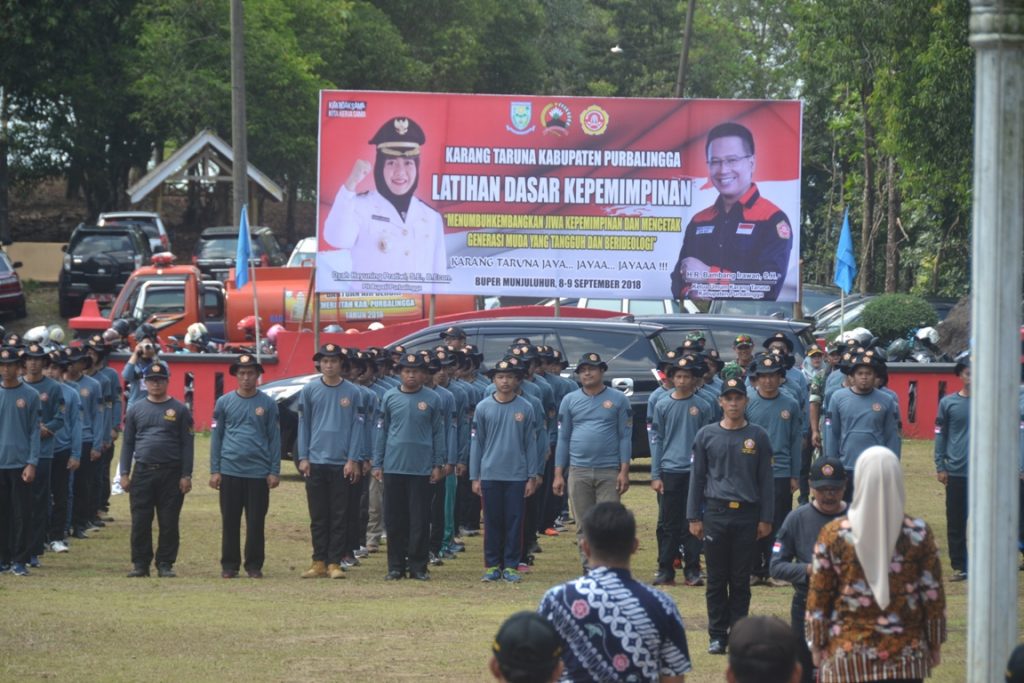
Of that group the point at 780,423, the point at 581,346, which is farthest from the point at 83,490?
the point at 780,423

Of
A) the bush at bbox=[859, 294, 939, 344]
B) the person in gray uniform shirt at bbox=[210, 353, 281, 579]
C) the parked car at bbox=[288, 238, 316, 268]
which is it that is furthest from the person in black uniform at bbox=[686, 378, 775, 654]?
the parked car at bbox=[288, 238, 316, 268]

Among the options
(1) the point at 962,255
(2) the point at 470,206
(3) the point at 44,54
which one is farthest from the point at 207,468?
(3) the point at 44,54

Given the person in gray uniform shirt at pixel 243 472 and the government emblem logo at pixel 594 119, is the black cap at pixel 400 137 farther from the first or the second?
the person in gray uniform shirt at pixel 243 472

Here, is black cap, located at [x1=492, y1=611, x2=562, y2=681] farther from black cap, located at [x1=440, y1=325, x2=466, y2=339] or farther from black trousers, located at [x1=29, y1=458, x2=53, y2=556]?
black cap, located at [x1=440, y1=325, x2=466, y2=339]

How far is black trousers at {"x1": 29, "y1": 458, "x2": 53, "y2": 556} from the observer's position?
14812 mm

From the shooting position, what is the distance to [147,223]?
4338 centimetres

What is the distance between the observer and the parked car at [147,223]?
41.4 metres

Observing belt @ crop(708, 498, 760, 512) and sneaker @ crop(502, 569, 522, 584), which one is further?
sneaker @ crop(502, 569, 522, 584)

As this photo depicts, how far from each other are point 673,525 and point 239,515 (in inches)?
145

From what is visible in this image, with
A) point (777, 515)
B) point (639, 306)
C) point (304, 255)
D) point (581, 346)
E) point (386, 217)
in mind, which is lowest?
point (777, 515)

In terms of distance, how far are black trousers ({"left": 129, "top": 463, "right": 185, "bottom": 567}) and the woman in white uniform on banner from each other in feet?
26.5

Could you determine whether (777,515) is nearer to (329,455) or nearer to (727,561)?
(727,561)

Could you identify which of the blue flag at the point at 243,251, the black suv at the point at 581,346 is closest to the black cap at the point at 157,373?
the black suv at the point at 581,346

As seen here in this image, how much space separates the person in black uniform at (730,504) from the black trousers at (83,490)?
791cm
